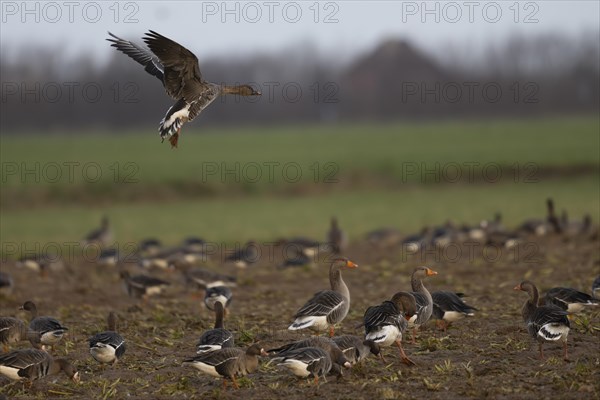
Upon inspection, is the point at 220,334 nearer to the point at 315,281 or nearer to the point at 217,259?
the point at 315,281

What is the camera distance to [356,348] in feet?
34.9

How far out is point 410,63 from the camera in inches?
4395

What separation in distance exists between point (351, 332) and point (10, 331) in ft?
16.2

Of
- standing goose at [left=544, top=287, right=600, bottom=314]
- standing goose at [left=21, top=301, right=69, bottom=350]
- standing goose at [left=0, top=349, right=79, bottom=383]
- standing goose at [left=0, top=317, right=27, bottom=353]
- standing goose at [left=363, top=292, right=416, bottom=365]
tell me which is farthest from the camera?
standing goose at [left=544, top=287, right=600, bottom=314]

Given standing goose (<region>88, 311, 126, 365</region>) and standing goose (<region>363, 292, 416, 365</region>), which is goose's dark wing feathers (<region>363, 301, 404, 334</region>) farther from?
standing goose (<region>88, 311, 126, 365</region>)

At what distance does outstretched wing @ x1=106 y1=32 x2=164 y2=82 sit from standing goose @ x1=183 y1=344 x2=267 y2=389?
5.62 meters

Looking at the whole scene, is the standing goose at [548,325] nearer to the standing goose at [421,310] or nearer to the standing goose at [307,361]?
the standing goose at [421,310]

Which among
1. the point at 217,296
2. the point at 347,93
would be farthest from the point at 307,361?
the point at 347,93

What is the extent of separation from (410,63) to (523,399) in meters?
105

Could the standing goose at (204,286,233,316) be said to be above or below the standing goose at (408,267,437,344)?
below

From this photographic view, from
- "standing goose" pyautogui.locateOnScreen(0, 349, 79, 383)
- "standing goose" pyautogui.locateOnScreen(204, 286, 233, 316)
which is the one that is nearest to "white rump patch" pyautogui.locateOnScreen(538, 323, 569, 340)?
"standing goose" pyautogui.locateOnScreen(204, 286, 233, 316)

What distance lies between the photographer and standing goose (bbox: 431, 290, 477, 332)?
40.4 ft

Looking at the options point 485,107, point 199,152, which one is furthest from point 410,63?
point 199,152

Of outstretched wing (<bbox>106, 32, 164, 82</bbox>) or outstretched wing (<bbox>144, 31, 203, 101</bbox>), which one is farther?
outstretched wing (<bbox>106, 32, 164, 82</bbox>)
